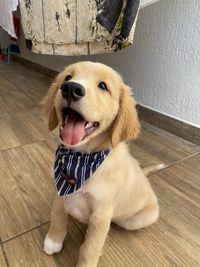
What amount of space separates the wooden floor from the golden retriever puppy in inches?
4.0

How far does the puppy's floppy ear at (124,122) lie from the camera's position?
666 millimetres

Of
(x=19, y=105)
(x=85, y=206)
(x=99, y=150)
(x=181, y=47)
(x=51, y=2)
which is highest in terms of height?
(x=51, y=2)

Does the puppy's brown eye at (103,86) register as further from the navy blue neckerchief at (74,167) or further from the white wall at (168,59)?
the white wall at (168,59)

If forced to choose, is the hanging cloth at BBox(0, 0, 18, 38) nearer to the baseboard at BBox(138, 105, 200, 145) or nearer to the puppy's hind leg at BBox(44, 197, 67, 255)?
the baseboard at BBox(138, 105, 200, 145)

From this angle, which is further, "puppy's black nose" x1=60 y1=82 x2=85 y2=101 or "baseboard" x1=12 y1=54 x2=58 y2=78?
"baseboard" x1=12 y1=54 x2=58 y2=78

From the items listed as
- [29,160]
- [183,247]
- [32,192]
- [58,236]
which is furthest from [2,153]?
[183,247]

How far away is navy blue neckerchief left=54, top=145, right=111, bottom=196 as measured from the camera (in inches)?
26.5

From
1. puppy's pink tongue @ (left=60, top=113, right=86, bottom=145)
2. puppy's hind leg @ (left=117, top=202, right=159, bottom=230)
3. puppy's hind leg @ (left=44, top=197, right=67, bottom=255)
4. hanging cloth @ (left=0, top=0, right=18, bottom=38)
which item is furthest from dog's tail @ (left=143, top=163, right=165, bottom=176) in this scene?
hanging cloth @ (left=0, top=0, right=18, bottom=38)

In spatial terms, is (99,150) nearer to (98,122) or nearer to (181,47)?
(98,122)

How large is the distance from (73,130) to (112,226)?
1.46 ft

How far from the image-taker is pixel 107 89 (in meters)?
0.66

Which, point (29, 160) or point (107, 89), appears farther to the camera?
point (29, 160)

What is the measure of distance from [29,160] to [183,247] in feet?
2.49

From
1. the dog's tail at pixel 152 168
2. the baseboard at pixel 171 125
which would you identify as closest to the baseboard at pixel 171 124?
the baseboard at pixel 171 125
